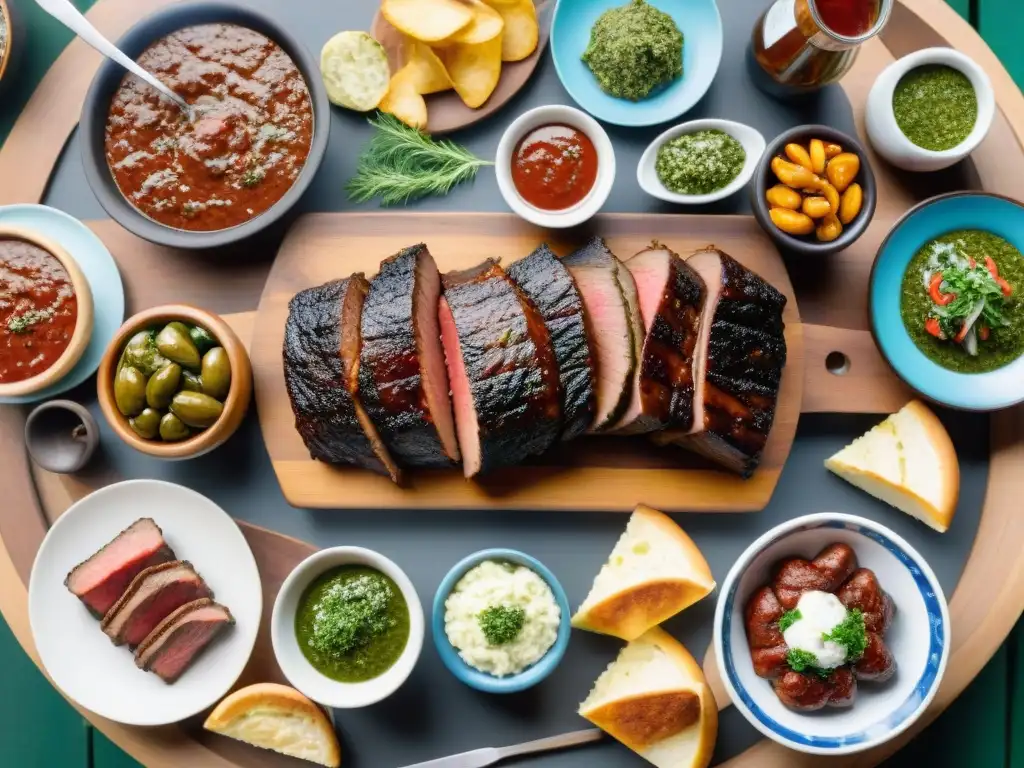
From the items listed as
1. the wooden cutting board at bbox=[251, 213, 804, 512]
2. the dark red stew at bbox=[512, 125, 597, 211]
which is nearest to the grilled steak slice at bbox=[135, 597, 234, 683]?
the wooden cutting board at bbox=[251, 213, 804, 512]

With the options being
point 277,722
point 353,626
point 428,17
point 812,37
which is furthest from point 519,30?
point 277,722

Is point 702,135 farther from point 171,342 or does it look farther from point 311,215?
point 171,342

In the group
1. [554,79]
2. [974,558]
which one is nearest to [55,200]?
[554,79]

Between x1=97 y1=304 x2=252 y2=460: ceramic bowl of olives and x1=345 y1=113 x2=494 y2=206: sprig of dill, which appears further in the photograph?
x1=345 y1=113 x2=494 y2=206: sprig of dill

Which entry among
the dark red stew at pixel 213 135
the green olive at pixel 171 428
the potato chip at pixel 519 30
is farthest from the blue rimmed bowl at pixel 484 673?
the potato chip at pixel 519 30

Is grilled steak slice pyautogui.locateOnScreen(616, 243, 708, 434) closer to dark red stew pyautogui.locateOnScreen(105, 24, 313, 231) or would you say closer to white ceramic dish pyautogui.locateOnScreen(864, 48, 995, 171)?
white ceramic dish pyautogui.locateOnScreen(864, 48, 995, 171)

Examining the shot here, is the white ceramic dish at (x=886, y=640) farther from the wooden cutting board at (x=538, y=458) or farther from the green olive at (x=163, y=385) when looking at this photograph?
the green olive at (x=163, y=385)

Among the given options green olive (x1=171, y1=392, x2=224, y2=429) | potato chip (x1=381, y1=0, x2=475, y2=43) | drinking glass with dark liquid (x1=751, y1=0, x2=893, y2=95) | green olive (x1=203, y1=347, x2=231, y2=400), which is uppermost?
drinking glass with dark liquid (x1=751, y1=0, x2=893, y2=95)
